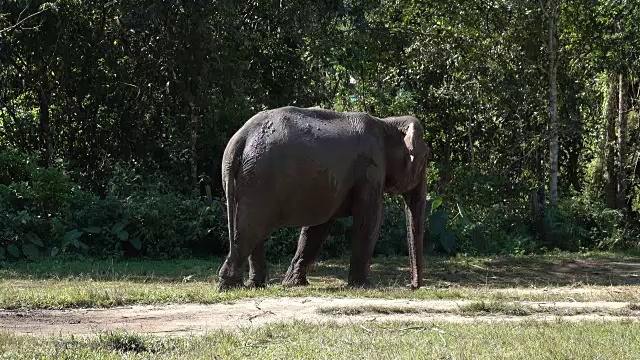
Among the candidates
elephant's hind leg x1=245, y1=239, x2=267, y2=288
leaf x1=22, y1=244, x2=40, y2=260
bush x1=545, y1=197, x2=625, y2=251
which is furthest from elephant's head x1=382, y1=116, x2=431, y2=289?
bush x1=545, y1=197, x2=625, y2=251

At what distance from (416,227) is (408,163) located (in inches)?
37.1

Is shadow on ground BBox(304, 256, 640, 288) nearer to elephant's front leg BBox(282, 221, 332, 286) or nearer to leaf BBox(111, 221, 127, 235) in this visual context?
elephant's front leg BBox(282, 221, 332, 286)

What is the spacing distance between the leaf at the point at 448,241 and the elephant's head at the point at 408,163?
234 inches

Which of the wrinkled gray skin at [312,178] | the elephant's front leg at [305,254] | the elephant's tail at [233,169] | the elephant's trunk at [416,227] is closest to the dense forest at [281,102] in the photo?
the elephant's front leg at [305,254]

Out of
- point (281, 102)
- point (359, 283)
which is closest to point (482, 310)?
point (359, 283)

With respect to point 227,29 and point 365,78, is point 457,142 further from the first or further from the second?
point 227,29

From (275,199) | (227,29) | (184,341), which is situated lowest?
(184,341)

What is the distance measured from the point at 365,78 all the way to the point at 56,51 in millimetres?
7616

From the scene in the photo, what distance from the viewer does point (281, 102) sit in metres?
20.8

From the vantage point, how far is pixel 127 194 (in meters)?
19.0

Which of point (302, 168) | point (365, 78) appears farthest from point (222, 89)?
point (302, 168)

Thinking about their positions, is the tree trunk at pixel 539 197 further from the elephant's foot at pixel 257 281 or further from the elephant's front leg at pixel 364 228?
the elephant's foot at pixel 257 281

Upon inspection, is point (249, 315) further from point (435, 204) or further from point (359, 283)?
point (435, 204)

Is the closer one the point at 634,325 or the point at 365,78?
the point at 634,325
